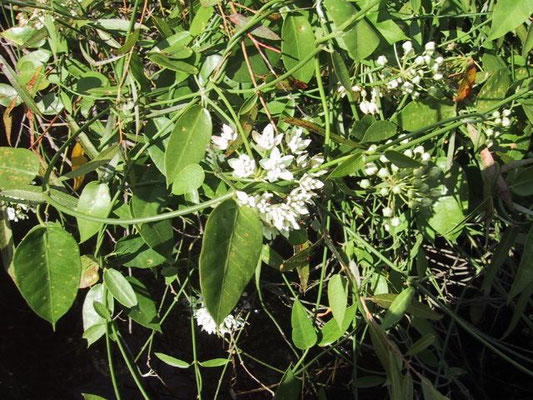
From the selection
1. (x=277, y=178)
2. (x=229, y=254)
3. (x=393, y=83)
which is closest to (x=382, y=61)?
(x=393, y=83)

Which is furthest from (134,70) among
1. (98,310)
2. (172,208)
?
(98,310)

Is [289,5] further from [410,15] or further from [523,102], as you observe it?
[523,102]

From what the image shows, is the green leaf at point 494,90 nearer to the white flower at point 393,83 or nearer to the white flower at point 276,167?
the white flower at point 393,83

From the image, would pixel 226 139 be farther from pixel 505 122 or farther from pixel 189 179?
pixel 505 122

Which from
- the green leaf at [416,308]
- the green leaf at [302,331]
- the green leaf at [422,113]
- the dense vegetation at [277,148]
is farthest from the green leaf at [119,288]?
the green leaf at [422,113]

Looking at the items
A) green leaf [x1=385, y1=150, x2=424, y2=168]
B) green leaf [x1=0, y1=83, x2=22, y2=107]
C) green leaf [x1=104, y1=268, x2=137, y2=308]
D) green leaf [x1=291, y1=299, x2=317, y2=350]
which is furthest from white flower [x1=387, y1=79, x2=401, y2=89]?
green leaf [x1=0, y1=83, x2=22, y2=107]

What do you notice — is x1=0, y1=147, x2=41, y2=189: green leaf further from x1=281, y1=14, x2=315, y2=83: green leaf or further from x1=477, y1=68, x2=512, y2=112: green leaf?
x1=477, y1=68, x2=512, y2=112: green leaf
